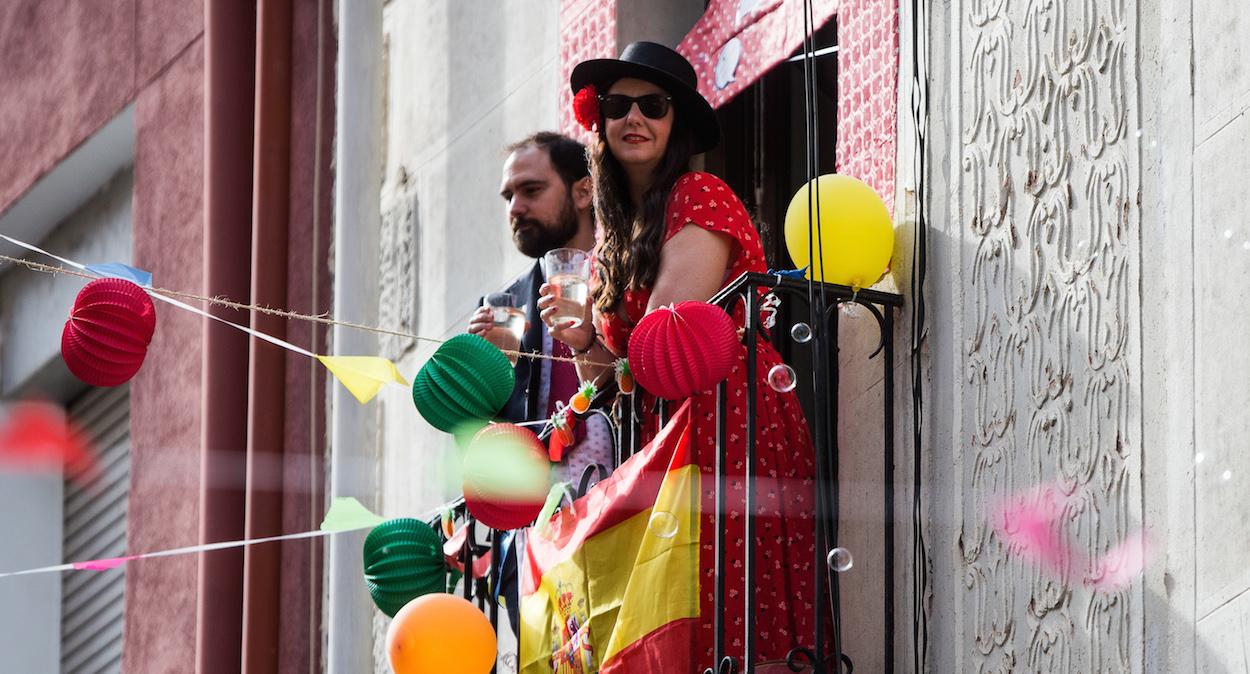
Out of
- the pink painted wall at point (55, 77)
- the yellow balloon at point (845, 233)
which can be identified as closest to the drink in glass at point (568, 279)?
the yellow balloon at point (845, 233)

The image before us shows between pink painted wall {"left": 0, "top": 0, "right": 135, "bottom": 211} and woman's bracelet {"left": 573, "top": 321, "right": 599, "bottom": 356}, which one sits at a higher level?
pink painted wall {"left": 0, "top": 0, "right": 135, "bottom": 211}

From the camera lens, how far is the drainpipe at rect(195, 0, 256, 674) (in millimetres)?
8492

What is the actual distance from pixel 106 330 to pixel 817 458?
177cm

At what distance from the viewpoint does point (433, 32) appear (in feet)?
26.2

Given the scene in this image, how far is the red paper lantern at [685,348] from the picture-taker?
414cm

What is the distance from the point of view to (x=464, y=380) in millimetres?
4617

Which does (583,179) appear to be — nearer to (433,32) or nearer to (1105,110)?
(1105,110)

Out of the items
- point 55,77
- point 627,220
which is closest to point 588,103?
point 627,220

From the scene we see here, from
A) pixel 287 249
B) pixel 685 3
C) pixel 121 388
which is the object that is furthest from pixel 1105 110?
pixel 121 388

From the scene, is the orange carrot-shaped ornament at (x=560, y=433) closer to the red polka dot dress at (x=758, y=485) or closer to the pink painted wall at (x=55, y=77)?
the red polka dot dress at (x=758, y=485)

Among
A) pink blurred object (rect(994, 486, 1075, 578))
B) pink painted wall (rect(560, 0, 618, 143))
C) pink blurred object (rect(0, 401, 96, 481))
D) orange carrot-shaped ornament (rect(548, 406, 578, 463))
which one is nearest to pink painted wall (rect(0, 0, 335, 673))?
pink blurred object (rect(0, 401, 96, 481))

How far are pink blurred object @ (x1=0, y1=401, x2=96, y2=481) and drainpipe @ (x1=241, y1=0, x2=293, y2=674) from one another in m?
3.68

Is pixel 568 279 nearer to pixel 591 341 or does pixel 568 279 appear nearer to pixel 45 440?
pixel 591 341

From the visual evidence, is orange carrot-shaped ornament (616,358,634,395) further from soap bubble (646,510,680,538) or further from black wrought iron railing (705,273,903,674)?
soap bubble (646,510,680,538)
